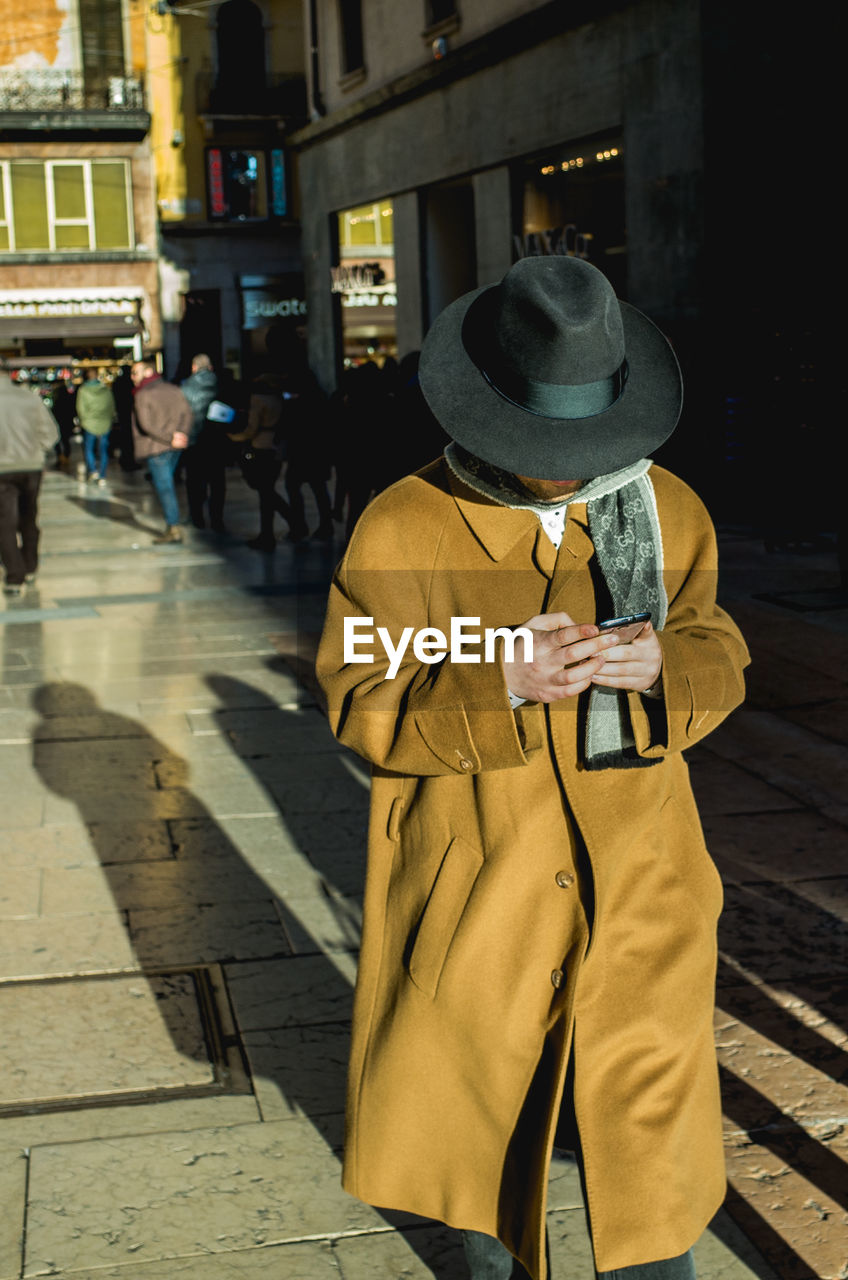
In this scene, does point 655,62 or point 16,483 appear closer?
point 16,483

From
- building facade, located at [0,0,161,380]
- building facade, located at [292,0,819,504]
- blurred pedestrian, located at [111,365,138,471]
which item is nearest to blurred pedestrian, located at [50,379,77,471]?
blurred pedestrian, located at [111,365,138,471]

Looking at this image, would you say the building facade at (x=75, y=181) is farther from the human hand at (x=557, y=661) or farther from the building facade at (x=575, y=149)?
the human hand at (x=557, y=661)

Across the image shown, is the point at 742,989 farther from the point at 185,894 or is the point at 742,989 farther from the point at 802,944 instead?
the point at 185,894

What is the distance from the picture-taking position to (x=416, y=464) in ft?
32.3

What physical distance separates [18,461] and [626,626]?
10344mm

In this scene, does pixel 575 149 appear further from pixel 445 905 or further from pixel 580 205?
pixel 445 905

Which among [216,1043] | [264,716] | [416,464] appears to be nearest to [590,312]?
[216,1043]

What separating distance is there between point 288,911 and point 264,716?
2.76 m

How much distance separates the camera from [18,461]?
11.8 m

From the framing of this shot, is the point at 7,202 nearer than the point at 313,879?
No

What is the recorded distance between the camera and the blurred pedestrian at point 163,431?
1511 cm

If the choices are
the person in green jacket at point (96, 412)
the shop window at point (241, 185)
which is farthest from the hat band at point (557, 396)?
the shop window at point (241, 185)

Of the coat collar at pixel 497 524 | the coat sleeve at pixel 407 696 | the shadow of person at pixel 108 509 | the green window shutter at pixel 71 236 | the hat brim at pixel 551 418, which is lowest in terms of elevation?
the shadow of person at pixel 108 509

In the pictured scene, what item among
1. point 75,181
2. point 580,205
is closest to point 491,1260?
point 580,205
